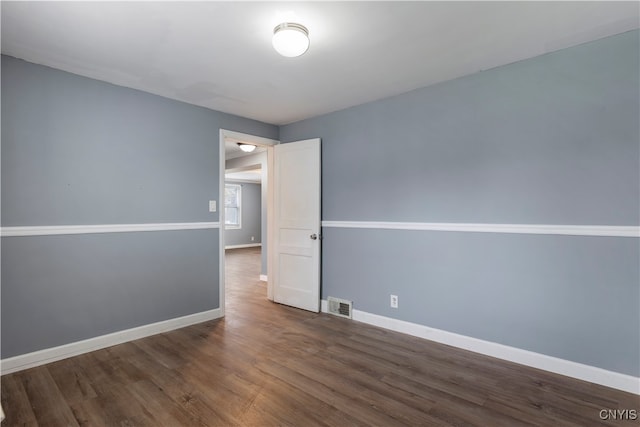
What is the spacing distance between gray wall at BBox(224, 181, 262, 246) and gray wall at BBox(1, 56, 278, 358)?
22.6ft

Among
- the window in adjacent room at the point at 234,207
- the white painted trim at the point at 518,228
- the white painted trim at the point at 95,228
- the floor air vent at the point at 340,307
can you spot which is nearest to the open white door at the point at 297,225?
the floor air vent at the point at 340,307

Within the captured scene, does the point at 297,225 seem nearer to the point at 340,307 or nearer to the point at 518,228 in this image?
the point at 340,307

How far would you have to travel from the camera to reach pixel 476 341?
108 inches

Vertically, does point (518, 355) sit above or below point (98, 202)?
below

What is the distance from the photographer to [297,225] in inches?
159

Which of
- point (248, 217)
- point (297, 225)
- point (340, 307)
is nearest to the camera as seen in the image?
point (340, 307)

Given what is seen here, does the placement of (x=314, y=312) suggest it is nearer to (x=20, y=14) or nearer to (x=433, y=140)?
(x=433, y=140)

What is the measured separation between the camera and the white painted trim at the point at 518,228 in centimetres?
216

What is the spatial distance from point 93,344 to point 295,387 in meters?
1.92

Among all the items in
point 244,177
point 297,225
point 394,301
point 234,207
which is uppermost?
point 244,177

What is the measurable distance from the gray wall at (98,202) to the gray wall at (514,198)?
1.81 metres

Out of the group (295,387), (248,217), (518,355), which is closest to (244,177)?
(248,217)

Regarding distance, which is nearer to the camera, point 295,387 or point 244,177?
point 295,387

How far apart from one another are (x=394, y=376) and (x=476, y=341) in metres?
0.89
